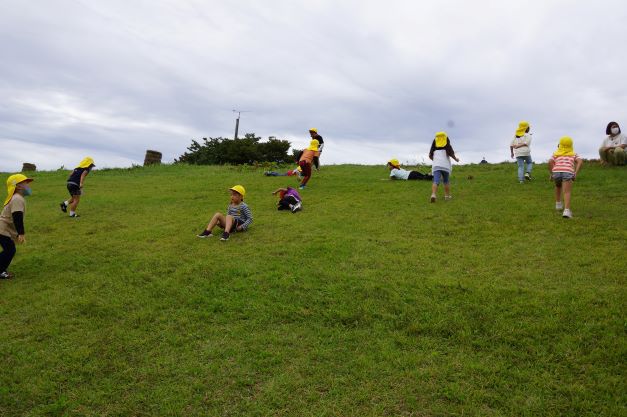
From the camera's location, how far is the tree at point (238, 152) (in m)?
40.1

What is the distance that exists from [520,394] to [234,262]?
16.9 feet

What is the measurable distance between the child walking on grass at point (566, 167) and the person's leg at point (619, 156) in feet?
23.8

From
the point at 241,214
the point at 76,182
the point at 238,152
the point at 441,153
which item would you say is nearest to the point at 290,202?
the point at 241,214

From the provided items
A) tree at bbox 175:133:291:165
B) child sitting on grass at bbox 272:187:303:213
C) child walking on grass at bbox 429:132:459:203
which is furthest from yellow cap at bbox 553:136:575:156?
tree at bbox 175:133:291:165

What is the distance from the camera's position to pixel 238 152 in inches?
1581

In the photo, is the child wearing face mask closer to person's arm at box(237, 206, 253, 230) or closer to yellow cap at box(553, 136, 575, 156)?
yellow cap at box(553, 136, 575, 156)

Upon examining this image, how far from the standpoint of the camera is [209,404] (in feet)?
15.8

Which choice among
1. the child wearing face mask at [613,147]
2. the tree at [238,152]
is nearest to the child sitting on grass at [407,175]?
the child wearing face mask at [613,147]

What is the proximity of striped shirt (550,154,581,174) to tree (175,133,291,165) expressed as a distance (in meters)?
30.2

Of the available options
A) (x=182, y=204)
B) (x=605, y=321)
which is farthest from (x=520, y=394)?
(x=182, y=204)

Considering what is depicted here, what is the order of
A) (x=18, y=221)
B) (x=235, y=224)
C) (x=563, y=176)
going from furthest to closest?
(x=235, y=224) → (x=563, y=176) → (x=18, y=221)

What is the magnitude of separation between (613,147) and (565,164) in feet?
26.2

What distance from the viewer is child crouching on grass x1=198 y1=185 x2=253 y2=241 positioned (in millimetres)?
10328

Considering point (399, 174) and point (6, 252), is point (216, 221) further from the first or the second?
point (399, 174)
